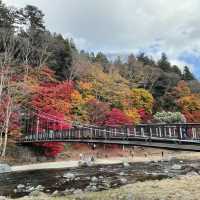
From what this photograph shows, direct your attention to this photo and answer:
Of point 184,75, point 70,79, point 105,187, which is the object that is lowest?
point 105,187

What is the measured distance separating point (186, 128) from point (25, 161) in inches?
901

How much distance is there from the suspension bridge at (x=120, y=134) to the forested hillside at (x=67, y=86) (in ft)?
4.83

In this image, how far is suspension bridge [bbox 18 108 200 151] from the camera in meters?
17.8

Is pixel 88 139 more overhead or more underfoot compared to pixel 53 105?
more underfoot

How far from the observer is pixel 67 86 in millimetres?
49750

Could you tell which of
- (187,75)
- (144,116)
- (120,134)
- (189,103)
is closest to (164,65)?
(187,75)

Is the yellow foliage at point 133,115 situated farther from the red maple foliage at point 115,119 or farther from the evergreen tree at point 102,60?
the evergreen tree at point 102,60

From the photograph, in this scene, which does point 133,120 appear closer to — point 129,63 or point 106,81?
point 106,81

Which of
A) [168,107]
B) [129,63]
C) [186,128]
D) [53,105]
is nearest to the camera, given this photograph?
[186,128]

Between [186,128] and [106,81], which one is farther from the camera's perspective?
[106,81]

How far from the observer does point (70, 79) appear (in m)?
58.9

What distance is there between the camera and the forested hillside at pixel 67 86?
136ft

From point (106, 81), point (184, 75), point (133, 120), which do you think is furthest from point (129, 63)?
point (133, 120)

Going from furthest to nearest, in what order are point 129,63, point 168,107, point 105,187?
point 129,63, point 168,107, point 105,187
